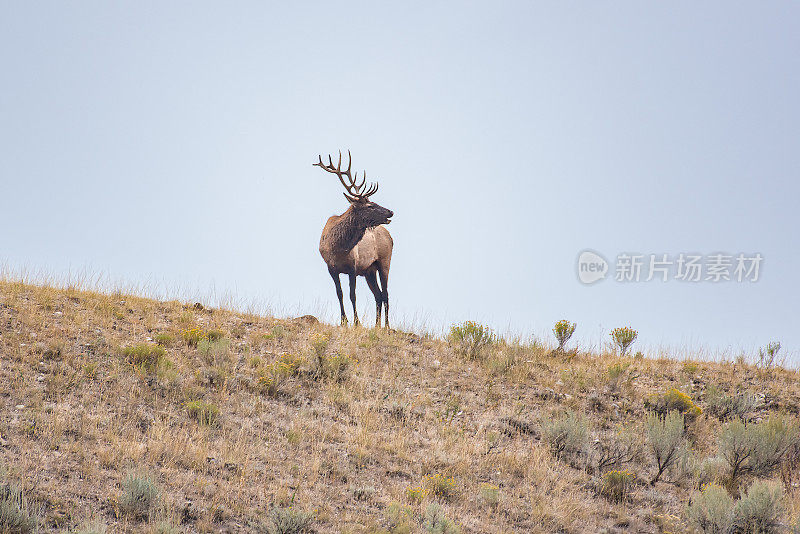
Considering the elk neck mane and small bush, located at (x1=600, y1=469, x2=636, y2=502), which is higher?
the elk neck mane

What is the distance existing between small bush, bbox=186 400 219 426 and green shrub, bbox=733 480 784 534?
630 centimetres

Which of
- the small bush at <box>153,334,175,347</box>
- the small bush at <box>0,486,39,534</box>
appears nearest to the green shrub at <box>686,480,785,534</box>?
the small bush at <box>0,486,39,534</box>

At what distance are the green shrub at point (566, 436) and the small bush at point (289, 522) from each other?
3803 mm

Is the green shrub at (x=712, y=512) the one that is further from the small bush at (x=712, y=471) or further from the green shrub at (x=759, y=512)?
the small bush at (x=712, y=471)

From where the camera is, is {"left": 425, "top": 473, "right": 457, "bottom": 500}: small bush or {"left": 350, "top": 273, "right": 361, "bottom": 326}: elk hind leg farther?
{"left": 350, "top": 273, "right": 361, "bottom": 326}: elk hind leg

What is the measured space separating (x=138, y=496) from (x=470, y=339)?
23.3 feet

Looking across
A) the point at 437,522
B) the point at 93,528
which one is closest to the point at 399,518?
the point at 437,522

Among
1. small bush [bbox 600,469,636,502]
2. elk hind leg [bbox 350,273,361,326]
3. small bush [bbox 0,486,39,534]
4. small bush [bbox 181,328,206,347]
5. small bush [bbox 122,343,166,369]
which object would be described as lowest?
small bush [bbox 0,486,39,534]

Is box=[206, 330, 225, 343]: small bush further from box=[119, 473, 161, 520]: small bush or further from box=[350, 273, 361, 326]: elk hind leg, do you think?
box=[119, 473, 161, 520]: small bush

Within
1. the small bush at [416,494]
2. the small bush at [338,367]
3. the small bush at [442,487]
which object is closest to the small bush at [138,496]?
the small bush at [416,494]

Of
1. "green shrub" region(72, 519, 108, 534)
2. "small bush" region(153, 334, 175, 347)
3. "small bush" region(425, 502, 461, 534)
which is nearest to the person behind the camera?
"green shrub" region(72, 519, 108, 534)

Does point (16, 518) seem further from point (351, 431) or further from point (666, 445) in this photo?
point (666, 445)

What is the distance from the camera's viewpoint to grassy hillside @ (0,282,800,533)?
6.20 metres

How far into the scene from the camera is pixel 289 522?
5.85 meters
